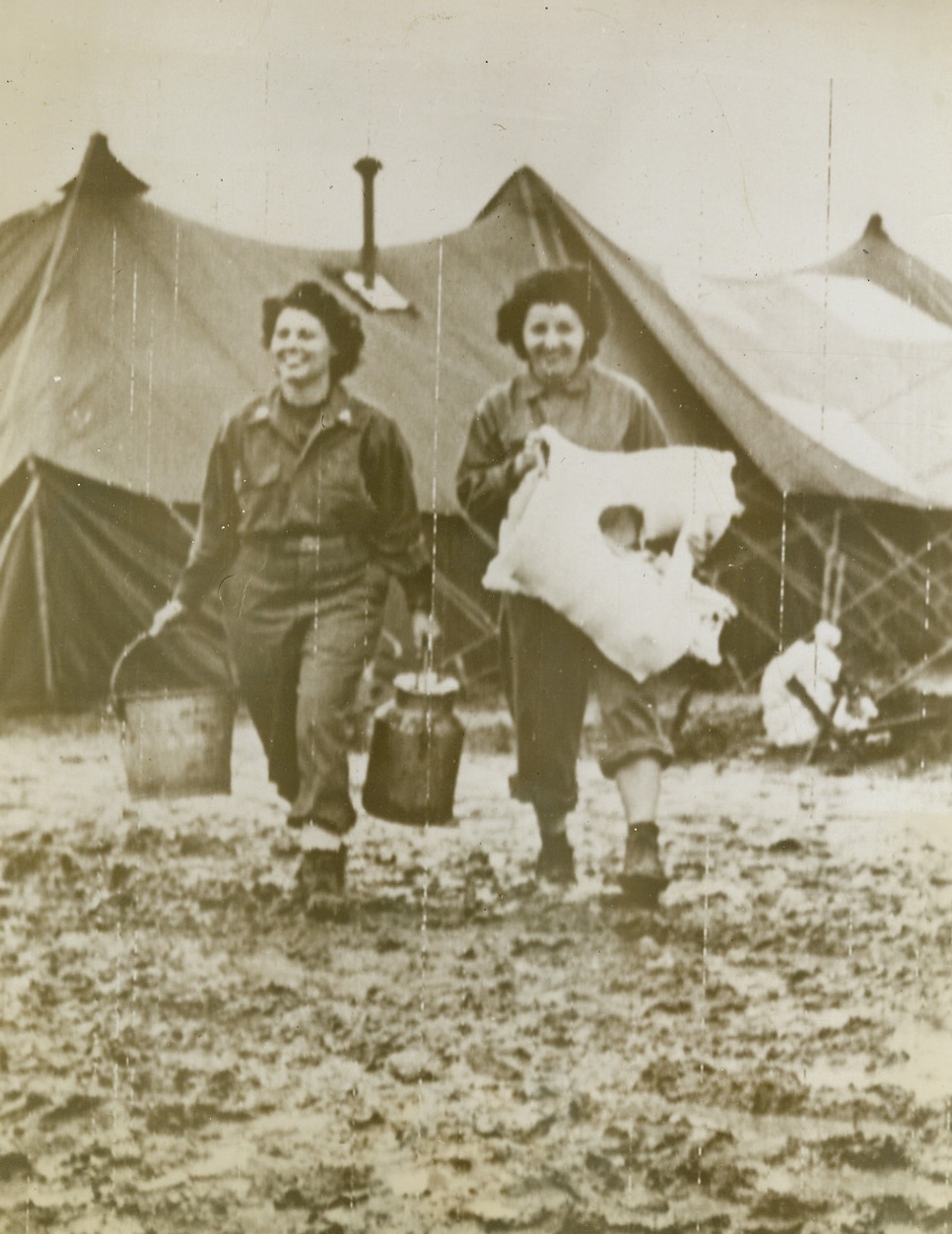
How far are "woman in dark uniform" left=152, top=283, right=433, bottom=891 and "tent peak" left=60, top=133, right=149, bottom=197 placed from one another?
54 centimetres

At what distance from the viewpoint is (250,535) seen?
11.2ft

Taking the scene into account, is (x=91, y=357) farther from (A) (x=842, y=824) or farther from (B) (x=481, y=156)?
(A) (x=842, y=824)

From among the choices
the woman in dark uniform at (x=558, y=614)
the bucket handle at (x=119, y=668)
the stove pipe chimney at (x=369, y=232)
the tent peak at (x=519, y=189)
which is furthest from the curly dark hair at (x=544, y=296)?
the bucket handle at (x=119, y=668)

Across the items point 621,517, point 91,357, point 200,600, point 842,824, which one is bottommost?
point 842,824

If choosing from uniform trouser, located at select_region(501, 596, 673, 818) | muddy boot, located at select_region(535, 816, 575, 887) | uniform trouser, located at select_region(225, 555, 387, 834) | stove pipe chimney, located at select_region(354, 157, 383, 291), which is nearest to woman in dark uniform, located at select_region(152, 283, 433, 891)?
uniform trouser, located at select_region(225, 555, 387, 834)

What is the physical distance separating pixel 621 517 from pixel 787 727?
84 cm

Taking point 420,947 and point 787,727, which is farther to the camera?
point 787,727

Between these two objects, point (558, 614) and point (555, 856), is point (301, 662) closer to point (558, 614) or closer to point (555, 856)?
point (558, 614)

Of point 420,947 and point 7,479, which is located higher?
point 7,479

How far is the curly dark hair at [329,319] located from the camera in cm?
343

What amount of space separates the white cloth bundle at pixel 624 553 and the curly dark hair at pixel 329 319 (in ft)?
2.04

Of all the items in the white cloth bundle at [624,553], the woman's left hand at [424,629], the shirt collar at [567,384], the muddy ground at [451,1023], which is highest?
the shirt collar at [567,384]

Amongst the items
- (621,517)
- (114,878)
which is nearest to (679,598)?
(621,517)

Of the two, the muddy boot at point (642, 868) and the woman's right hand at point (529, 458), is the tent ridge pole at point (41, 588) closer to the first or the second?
the woman's right hand at point (529, 458)
